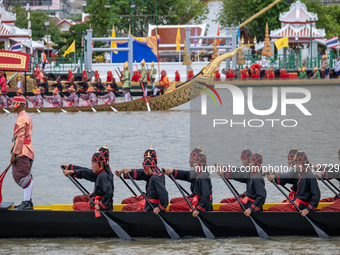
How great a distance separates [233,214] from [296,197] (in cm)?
99

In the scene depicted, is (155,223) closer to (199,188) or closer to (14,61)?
(199,188)

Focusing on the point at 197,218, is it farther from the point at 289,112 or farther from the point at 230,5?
the point at 230,5

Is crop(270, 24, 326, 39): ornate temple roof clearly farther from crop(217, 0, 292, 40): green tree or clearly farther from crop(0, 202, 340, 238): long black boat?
crop(0, 202, 340, 238): long black boat

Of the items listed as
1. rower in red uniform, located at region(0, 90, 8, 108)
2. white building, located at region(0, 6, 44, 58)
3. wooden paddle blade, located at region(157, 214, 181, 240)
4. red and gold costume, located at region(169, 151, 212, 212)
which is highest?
white building, located at region(0, 6, 44, 58)

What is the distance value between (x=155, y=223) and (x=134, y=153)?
33.5 feet

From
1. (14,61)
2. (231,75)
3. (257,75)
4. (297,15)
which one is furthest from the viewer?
(297,15)

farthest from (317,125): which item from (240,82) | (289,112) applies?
(240,82)

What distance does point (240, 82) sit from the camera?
4459 cm

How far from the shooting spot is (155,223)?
36.5ft

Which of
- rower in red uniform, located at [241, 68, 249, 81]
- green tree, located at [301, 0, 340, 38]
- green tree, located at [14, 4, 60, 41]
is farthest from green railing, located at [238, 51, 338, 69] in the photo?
green tree, located at [14, 4, 60, 41]

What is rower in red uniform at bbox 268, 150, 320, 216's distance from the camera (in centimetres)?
1081

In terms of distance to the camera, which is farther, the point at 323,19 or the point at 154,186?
the point at 323,19

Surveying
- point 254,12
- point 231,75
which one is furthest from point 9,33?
point 254,12

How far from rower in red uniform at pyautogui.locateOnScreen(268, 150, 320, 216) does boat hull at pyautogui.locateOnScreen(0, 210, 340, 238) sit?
17cm
